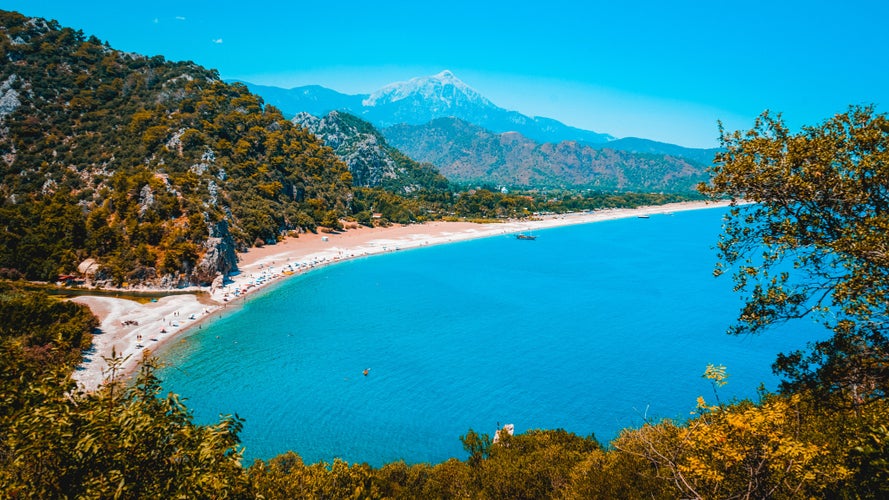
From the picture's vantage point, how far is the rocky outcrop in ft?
238

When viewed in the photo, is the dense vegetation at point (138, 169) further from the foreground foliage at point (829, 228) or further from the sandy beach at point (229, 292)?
the foreground foliage at point (829, 228)

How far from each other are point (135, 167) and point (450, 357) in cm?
8266

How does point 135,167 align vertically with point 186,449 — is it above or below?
above

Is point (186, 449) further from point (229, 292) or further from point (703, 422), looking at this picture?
point (229, 292)

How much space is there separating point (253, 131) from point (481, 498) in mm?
138891

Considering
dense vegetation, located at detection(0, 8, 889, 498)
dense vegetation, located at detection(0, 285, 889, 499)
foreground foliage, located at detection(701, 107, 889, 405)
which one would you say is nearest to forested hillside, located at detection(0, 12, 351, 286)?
dense vegetation, located at detection(0, 8, 889, 498)

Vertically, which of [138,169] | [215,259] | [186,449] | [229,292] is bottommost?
[229,292]

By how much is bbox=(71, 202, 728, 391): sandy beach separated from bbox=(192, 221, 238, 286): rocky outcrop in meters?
1.99

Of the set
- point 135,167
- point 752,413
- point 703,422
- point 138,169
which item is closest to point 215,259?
point 138,169

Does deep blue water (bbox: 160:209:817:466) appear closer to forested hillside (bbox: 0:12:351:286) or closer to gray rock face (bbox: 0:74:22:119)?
forested hillside (bbox: 0:12:351:286)

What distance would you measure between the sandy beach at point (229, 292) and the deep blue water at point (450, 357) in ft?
11.1

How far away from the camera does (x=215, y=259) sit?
243 ft

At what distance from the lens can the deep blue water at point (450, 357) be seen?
124 feet

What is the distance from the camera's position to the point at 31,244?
67.6m
